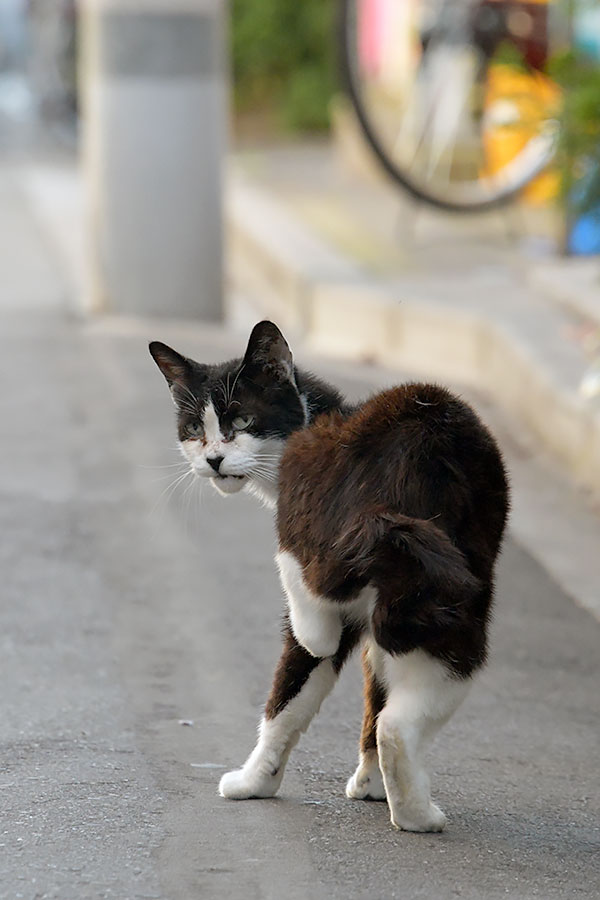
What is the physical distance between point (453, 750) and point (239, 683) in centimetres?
61

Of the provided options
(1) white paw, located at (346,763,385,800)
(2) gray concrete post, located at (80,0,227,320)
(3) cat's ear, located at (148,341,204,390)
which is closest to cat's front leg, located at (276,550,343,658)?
(1) white paw, located at (346,763,385,800)

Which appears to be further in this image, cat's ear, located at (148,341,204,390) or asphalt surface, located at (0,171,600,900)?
cat's ear, located at (148,341,204,390)

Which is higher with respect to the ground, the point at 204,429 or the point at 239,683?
the point at 204,429

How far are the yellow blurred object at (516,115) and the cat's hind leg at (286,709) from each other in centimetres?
438

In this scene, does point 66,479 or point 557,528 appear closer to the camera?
point 557,528

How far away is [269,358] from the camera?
3270 mm

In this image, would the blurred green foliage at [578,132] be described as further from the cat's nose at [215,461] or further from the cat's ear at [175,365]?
the cat's nose at [215,461]

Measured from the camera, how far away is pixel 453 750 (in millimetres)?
3719

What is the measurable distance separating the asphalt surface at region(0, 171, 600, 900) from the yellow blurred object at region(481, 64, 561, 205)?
2.33m

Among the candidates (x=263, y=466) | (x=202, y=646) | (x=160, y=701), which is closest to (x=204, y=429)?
(x=263, y=466)

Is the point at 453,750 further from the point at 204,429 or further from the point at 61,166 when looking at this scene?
the point at 61,166

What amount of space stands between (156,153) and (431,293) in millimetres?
1484

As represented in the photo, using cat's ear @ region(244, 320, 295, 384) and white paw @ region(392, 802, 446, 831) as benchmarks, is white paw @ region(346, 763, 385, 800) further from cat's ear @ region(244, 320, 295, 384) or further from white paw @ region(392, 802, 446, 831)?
cat's ear @ region(244, 320, 295, 384)

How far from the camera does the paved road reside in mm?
2949
